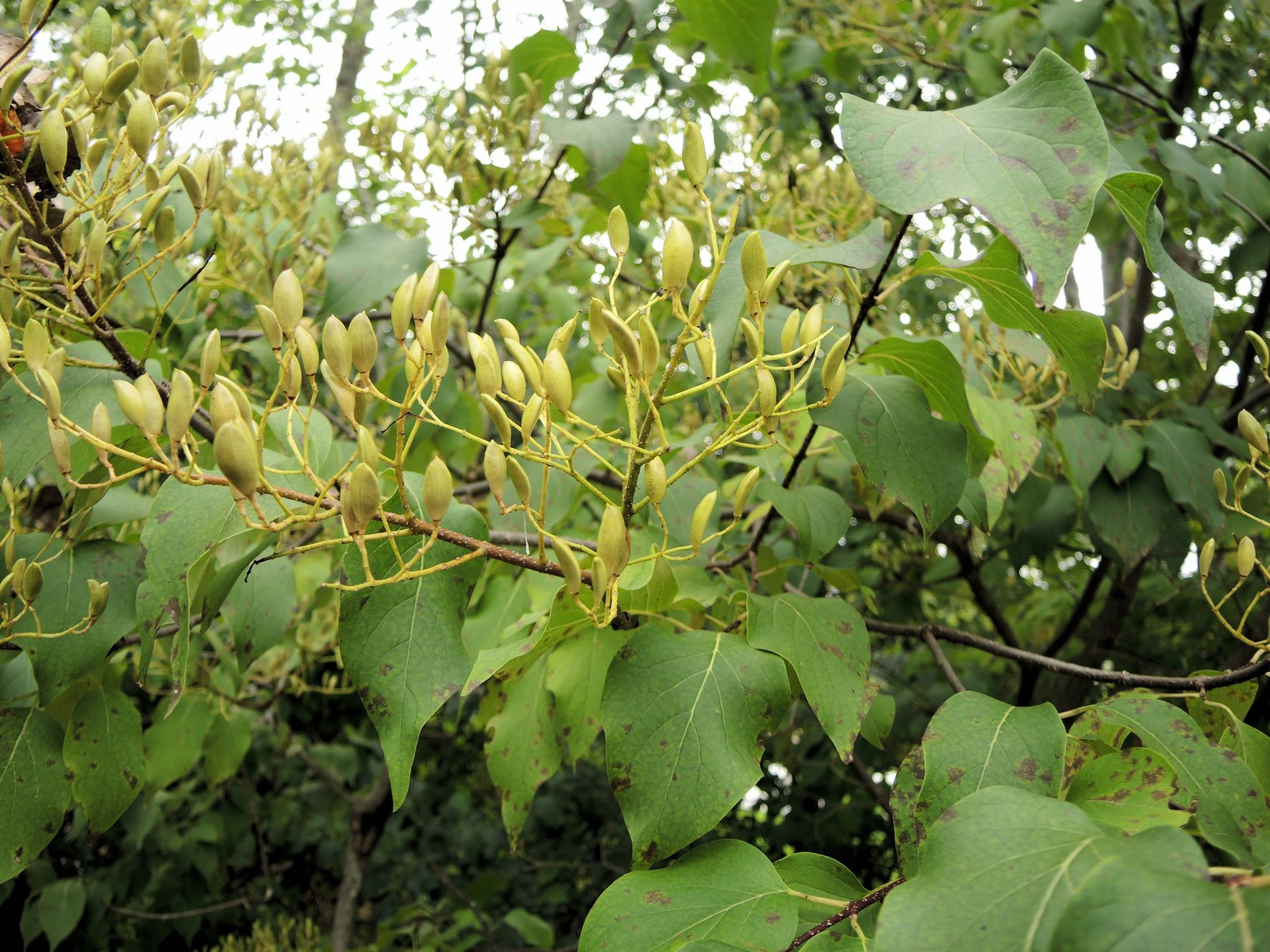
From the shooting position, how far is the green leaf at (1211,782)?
0.64 meters

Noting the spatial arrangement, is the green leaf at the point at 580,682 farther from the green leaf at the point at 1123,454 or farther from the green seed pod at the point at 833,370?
the green leaf at the point at 1123,454

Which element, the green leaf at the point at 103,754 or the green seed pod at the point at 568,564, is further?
the green leaf at the point at 103,754

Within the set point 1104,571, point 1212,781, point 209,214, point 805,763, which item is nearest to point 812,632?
point 1212,781

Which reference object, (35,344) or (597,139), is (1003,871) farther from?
(597,139)

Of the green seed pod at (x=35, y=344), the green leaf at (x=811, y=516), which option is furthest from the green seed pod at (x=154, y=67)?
the green leaf at (x=811, y=516)

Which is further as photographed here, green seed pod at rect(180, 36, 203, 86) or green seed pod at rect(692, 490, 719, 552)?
green seed pod at rect(180, 36, 203, 86)

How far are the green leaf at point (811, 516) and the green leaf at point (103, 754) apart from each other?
73 centimetres

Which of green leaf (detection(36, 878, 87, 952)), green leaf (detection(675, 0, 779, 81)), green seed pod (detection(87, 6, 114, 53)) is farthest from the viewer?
green leaf (detection(36, 878, 87, 952))

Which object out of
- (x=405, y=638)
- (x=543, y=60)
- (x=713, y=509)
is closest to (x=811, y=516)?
(x=713, y=509)

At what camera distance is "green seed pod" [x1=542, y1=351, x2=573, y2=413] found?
602 millimetres

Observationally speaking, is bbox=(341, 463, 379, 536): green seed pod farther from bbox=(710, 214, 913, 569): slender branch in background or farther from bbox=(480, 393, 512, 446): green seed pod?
bbox=(710, 214, 913, 569): slender branch in background

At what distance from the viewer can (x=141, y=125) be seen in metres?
0.70

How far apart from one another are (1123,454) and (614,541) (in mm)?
1153

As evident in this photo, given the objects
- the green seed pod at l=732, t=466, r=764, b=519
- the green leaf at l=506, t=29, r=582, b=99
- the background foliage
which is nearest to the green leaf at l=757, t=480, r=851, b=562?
the background foliage
